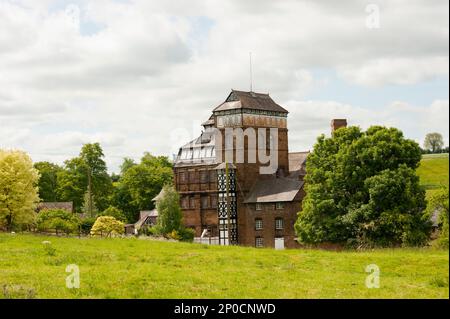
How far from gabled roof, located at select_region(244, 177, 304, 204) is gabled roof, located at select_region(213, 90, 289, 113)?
25.5 feet

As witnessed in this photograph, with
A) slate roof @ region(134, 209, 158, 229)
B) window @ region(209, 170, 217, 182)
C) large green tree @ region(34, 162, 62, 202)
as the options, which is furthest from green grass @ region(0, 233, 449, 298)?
large green tree @ region(34, 162, 62, 202)

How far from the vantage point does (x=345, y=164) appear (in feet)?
158

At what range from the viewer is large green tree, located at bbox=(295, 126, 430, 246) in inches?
1800

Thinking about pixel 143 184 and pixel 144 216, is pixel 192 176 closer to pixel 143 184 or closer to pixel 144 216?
pixel 144 216

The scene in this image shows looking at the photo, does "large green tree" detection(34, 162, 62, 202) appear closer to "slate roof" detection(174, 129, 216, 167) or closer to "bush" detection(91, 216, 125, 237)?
"slate roof" detection(174, 129, 216, 167)

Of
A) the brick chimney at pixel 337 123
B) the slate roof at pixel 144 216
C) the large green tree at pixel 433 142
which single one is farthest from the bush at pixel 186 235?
the large green tree at pixel 433 142

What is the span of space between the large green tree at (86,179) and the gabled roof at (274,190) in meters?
33.8

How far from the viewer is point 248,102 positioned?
229 ft

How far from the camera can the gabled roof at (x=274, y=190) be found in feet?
212

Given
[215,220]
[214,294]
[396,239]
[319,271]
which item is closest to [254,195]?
[215,220]

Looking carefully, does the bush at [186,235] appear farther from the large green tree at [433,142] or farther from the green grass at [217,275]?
the large green tree at [433,142]

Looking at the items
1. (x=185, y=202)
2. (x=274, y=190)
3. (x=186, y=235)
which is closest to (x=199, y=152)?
(x=185, y=202)
